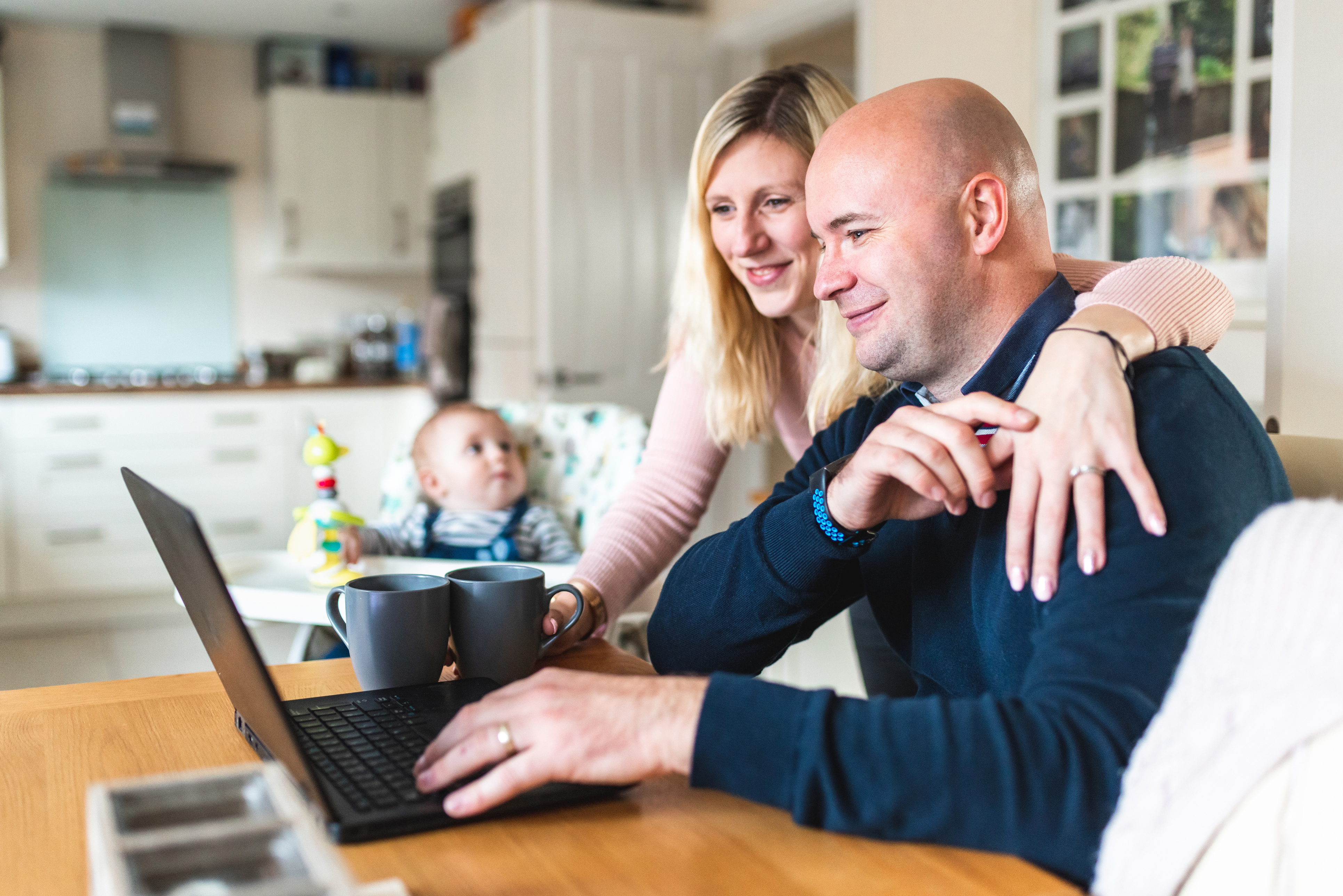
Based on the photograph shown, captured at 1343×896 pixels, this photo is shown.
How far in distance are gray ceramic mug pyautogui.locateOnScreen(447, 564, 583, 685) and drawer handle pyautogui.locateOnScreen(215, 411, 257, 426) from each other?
3.95 metres

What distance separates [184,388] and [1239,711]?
4.50m

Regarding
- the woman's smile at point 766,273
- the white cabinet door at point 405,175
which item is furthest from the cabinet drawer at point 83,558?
the woman's smile at point 766,273

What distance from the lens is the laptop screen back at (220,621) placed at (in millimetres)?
634

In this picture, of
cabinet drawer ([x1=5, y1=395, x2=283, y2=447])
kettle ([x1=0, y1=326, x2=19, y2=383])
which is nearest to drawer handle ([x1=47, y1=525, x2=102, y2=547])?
cabinet drawer ([x1=5, y1=395, x2=283, y2=447])

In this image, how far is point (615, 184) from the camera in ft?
14.0

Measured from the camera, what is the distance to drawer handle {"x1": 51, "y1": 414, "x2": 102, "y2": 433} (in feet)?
14.0

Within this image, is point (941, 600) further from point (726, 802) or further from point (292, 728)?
point (292, 728)

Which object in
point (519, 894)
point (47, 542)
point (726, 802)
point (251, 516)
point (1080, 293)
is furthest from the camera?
point (251, 516)

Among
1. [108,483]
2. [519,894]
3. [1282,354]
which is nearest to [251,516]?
[108,483]

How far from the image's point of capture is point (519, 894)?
0.61 meters

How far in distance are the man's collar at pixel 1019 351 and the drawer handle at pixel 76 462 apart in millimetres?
4159

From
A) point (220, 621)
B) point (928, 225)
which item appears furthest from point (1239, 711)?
point (220, 621)

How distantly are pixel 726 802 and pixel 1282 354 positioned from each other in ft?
4.16

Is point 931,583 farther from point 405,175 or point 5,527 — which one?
point 405,175
